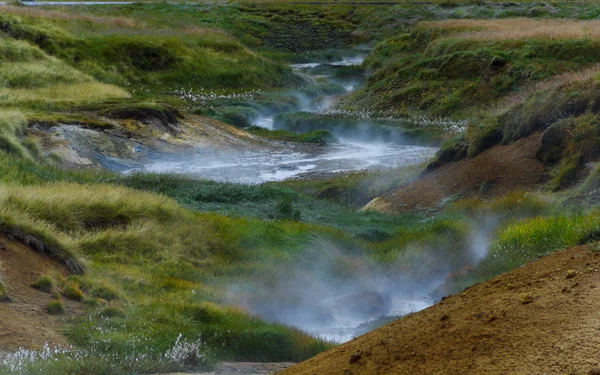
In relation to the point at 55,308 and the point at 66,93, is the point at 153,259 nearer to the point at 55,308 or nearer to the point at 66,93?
the point at 55,308

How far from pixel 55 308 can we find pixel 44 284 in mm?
632

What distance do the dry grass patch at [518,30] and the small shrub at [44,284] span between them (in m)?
27.8

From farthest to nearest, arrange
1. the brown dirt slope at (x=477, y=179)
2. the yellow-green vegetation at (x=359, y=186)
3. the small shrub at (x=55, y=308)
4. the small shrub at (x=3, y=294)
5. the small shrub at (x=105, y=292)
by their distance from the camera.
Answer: the yellow-green vegetation at (x=359, y=186) → the brown dirt slope at (x=477, y=179) → the small shrub at (x=105, y=292) → the small shrub at (x=55, y=308) → the small shrub at (x=3, y=294)

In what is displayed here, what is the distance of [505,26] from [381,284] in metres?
31.5

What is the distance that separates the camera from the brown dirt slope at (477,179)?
17844 mm

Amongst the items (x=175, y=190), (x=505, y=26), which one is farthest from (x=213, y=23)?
(x=175, y=190)

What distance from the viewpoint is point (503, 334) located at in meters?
5.93

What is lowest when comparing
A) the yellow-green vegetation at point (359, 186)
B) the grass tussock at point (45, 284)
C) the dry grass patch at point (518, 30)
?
the yellow-green vegetation at point (359, 186)

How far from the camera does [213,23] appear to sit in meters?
69.1

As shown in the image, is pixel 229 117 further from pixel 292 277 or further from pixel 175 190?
pixel 292 277

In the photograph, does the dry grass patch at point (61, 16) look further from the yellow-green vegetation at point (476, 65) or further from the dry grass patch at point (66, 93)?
the yellow-green vegetation at point (476, 65)

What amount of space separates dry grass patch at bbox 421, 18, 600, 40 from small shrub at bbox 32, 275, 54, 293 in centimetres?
2781

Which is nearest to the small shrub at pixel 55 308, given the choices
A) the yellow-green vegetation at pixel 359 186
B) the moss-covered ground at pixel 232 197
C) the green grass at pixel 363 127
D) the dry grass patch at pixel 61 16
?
the moss-covered ground at pixel 232 197

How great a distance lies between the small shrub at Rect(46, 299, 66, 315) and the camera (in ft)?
30.8
